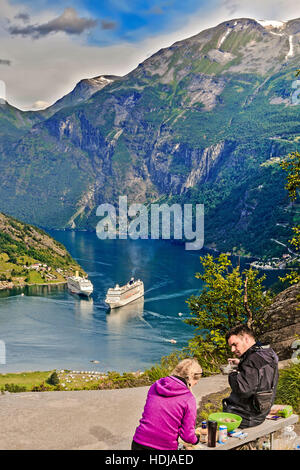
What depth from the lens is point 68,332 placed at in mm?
80250

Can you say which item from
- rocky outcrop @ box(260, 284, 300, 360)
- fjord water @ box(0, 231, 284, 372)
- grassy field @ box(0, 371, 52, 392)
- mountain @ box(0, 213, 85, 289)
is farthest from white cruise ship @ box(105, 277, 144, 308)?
rocky outcrop @ box(260, 284, 300, 360)

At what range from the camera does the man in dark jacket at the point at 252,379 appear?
8070 mm

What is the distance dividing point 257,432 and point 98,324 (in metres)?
81.0

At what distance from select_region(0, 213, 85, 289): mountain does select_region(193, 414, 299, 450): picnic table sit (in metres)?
124

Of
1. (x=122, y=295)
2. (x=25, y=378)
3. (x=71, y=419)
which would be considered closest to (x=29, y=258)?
(x=122, y=295)

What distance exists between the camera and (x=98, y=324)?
8725 centimetres

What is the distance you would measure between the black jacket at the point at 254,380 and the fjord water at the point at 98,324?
5464 centimetres

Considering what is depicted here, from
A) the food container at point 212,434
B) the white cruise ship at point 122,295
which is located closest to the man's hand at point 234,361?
the food container at point 212,434

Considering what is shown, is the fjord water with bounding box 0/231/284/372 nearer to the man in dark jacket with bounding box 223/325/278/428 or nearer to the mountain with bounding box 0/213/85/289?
the mountain with bounding box 0/213/85/289

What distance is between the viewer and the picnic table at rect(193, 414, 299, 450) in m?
7.47

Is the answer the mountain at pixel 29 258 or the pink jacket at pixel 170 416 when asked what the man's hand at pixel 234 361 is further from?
the mountain at pixel 29 258
